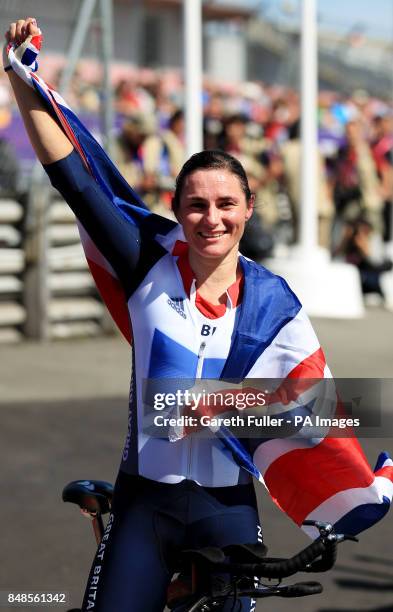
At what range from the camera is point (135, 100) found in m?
19.9

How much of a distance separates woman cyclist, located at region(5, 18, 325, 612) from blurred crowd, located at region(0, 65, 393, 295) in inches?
373

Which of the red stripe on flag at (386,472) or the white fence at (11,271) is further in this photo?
the white fence at (11,271)

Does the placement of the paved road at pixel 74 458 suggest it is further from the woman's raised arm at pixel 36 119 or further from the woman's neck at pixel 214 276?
the woman's raised arm at pixel 36 119

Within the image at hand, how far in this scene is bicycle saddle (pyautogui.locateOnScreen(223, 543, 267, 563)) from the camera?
325cm

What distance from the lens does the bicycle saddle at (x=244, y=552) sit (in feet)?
10.7

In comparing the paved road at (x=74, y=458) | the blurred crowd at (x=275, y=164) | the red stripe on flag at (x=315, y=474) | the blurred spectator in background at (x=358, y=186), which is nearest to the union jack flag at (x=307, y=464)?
the red stripe on flag at (x=315, y=474)

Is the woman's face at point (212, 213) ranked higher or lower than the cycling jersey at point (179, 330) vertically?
higher

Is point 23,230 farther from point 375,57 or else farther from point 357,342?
point 375,57

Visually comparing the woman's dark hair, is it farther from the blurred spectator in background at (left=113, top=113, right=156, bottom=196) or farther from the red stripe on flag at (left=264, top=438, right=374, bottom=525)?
the blurred spectator in background at (left=113, top=113, right=156, bottom=196)

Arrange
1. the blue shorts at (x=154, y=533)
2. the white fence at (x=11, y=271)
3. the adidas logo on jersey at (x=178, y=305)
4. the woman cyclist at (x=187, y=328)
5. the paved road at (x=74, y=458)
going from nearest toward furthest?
the blue shorts at (x=154, y=533)
the woman cyclist at (x=187, y=328)
the adidas logo on jersey at (x=178, y=305)
the paved road at (x=74, y=458)
the white fence at (x=11, y=271)

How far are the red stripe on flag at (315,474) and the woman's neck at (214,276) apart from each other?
0.51 m

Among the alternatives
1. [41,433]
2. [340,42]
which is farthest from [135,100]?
[340,42]

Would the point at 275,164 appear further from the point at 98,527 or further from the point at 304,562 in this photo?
the point at 304,562

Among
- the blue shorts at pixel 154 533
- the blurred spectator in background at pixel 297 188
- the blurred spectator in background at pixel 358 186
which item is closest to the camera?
the blue shorts at pixel 154 533
